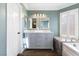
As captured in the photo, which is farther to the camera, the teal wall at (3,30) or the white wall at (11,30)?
the white wall at (11,30)

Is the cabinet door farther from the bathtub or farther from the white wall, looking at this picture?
the white wall

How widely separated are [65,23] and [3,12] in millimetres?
4077

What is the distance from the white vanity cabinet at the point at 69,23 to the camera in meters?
5.21

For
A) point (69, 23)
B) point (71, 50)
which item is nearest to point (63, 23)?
point (69, 23)

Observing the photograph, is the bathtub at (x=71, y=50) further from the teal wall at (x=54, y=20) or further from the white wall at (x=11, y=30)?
the teal wall at (x=54, y=20)

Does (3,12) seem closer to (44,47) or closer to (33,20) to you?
(44,47)

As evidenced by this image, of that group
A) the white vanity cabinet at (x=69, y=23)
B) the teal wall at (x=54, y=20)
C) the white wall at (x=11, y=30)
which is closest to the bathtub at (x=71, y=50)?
the white vanity cabinet at (x=69, y=23)

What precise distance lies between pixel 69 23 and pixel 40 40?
168 cm

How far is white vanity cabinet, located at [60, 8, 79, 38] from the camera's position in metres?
5.21

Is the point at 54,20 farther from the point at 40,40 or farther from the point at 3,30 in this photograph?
the point at 3,30

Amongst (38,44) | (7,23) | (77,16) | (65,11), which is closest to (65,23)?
(65,11)

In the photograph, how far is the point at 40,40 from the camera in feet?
20.6

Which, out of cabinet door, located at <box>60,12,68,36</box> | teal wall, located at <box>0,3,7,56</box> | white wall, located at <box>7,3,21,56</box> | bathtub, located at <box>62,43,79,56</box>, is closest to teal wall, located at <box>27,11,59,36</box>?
cabinet door, located at <box>60,12,68,36</box>

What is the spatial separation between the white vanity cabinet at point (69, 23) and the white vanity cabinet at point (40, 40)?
81 centimetres
